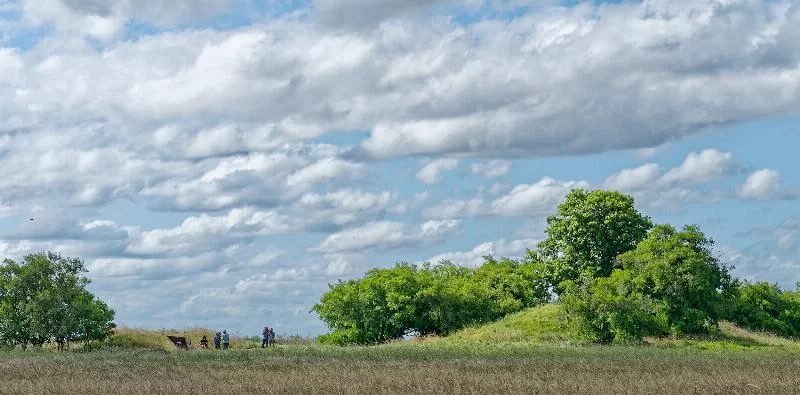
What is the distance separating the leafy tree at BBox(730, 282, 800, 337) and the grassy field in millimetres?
27722

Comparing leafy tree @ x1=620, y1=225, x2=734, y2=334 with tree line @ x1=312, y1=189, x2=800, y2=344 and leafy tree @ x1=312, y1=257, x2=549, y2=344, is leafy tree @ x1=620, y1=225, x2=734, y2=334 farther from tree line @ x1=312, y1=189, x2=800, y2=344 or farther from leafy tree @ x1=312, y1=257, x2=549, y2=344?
leafy tree @ x1=312, y1=257, x2=549, y2=344

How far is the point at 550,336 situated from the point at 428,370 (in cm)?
3047

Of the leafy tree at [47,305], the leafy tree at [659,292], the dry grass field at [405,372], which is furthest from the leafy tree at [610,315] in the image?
the leafy tree at [47,305]

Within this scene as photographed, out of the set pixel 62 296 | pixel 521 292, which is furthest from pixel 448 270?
pixel 62 296

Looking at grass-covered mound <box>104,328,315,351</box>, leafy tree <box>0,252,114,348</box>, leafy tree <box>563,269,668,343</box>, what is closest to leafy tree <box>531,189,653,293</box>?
leafy tree <box>563,269,668,343</box>

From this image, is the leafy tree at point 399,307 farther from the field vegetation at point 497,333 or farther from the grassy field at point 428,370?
the grassy field at point 428,370

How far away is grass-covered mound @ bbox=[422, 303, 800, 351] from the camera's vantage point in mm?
66869

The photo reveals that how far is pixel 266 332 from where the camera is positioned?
7331 centimetres

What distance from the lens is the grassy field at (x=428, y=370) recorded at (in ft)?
110

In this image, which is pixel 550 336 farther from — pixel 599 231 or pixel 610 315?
pixel 599 231

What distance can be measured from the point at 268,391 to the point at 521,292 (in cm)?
5482

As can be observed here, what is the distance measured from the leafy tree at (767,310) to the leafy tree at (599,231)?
14567 mm

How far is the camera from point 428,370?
40.3 metres

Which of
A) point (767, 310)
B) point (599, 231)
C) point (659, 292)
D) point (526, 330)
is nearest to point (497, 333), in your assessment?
point (526, 330)
